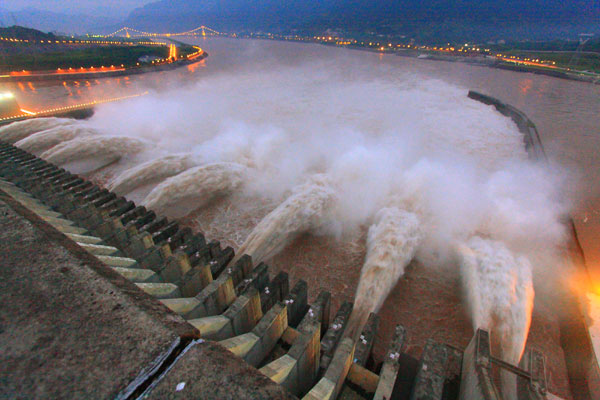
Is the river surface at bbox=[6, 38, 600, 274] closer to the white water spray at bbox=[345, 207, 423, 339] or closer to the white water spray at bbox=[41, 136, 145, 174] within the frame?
the white water spray at bbox=[345, 207, 423, 339]

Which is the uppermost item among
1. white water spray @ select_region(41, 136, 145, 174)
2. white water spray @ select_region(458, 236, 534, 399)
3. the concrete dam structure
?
the concrete dam structure

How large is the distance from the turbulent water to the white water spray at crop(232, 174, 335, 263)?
5cm

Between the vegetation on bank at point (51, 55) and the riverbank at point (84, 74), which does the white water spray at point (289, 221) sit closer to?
the riverbank at point (84, 74)

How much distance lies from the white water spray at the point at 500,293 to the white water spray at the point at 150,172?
1388 cm

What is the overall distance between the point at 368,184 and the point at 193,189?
840 cm

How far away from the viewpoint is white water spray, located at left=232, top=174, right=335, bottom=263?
9.55 metres

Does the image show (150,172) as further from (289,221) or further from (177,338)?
(177,338)

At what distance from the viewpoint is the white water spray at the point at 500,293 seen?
23.1 ft

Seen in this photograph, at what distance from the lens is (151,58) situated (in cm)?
7056

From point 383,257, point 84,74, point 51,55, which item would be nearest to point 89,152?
point 383,257

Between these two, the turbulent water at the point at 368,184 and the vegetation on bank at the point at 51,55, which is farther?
the vegetation on bank at the point at 51,55

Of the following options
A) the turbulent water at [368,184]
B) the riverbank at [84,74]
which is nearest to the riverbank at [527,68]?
the turbulent water at [368,184]

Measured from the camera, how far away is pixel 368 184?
540 inches

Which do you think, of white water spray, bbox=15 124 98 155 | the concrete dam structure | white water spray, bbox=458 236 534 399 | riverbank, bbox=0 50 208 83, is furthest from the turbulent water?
riverbank, bbox=0 50 208 83
